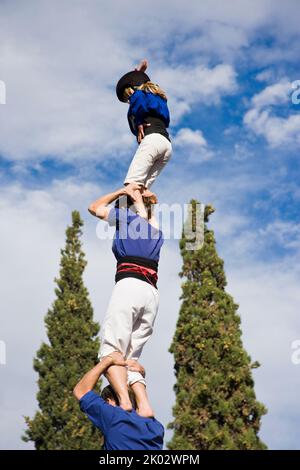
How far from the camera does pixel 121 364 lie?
170 inches

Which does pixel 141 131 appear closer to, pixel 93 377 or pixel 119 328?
pixel 119 328

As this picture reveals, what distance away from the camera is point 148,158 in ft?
16.4

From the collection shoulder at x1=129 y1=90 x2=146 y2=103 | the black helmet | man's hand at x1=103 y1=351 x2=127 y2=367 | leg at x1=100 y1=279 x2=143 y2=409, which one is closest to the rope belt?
leg at x1=100 y1=279 x2=143 y2=409

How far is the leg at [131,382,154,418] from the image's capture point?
4.40 metres

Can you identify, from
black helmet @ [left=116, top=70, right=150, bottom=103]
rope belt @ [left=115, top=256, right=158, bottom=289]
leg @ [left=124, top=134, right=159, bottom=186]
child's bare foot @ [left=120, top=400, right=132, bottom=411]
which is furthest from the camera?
black helmet @ [left=116, top=70, right=150, bottom=103]

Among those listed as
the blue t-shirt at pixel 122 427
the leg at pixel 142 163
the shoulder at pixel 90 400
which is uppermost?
the leg at pixel 142 163

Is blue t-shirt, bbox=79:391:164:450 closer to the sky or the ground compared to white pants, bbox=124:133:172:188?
closer to the ground

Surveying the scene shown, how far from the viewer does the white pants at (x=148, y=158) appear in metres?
4.98

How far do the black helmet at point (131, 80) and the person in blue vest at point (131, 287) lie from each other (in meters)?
1.15

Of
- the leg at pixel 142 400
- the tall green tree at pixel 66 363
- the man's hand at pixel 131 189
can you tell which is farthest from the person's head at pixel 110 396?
the tall green tree at pixel 66 363

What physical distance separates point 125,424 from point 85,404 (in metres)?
0.38

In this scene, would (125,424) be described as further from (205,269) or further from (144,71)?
(205,269)

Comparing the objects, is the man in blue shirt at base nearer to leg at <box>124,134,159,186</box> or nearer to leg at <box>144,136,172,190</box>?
leg at <box>124,134,159,186</box>

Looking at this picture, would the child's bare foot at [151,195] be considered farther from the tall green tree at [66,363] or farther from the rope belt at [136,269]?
the tall green tree at [66,363]
